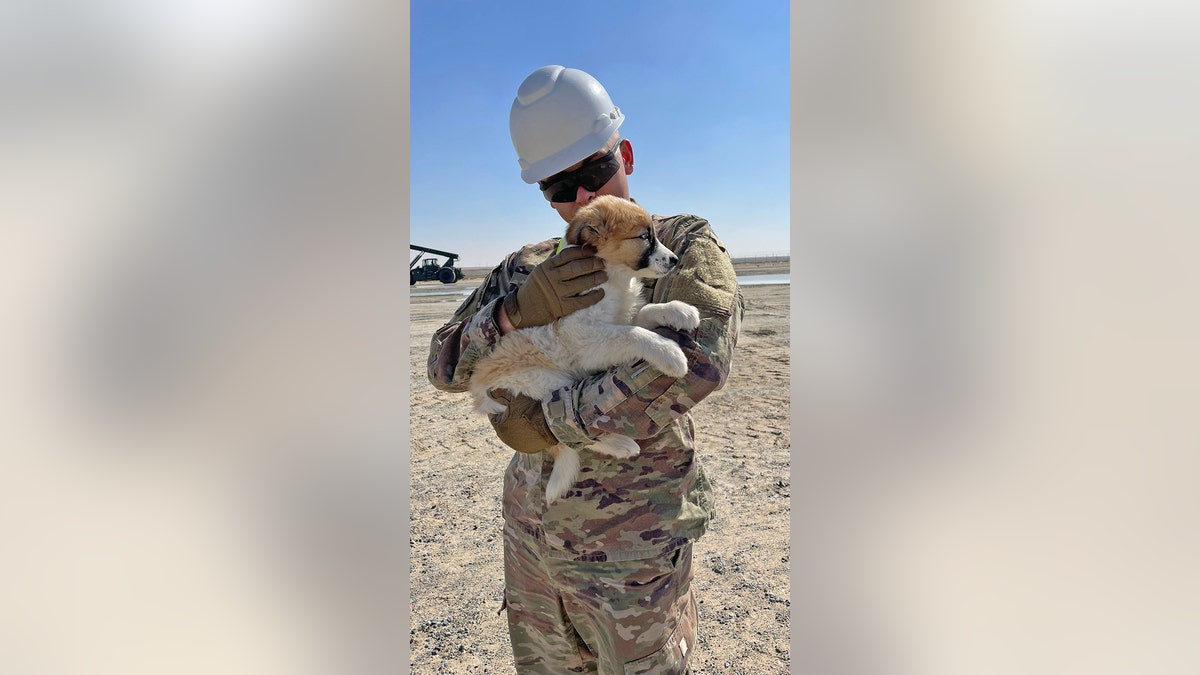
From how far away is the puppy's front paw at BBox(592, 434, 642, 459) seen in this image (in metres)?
2.07

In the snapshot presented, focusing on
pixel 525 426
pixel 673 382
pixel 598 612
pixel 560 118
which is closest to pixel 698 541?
pixel 598 612

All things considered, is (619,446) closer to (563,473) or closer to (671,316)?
(563,473)

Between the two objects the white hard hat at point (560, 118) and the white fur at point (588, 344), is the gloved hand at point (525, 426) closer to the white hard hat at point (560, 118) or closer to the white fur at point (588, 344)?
the white fur at point (588, 344)

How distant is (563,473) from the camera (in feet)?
7.03

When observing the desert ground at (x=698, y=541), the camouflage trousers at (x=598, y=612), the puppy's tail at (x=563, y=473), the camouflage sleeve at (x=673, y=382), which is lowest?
the desert ground at (x=698, y=541)

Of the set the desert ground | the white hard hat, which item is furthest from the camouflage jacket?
the desert ground

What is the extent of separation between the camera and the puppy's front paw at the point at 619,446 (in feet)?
6.78

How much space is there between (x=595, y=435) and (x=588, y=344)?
52cm

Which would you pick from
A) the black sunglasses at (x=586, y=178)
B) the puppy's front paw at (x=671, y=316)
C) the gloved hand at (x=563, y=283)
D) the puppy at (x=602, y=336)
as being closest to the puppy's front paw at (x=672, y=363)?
the puppy at (x=602, y=336)

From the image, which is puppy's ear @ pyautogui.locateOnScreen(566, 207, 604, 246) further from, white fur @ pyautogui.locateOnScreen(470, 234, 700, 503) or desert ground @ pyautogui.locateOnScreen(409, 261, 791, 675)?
desert ground @ pyautogui.locateOnScreen(409, 261, 791, 675)
